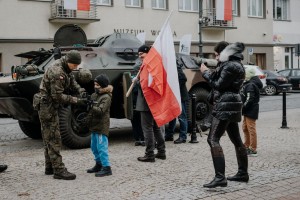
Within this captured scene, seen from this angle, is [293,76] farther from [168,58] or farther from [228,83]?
[228,83]

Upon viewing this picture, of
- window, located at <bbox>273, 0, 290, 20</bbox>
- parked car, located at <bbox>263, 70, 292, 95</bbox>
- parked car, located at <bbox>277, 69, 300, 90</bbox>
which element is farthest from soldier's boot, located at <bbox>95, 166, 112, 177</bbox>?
window, located at <bbox>273, 0, 290, 20</bbox>

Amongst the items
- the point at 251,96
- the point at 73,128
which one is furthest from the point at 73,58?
the point at 251,96

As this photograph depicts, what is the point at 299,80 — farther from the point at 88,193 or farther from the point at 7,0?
the point at 88,193

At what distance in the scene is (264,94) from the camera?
93.1ft

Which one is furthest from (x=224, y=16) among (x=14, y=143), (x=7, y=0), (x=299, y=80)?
(x=14, y=143)

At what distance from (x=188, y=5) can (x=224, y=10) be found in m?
2.28

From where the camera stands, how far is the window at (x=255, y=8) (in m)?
37.0

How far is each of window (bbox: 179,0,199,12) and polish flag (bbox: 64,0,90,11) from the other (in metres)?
8.32

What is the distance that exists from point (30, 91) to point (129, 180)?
332 cm

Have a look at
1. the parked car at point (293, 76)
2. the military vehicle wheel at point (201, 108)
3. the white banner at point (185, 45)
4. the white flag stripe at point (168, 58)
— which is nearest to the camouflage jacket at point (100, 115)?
the white flag stripe at point (168, 58)

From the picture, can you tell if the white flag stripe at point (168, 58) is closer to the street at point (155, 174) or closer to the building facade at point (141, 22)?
the street at point (155, 174)

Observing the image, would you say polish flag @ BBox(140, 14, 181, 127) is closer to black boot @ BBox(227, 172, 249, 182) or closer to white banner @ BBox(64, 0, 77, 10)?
black boot @ BBox(227, 172, 249, 182)

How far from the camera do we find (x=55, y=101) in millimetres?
6941

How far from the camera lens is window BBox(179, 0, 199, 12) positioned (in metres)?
32.2
